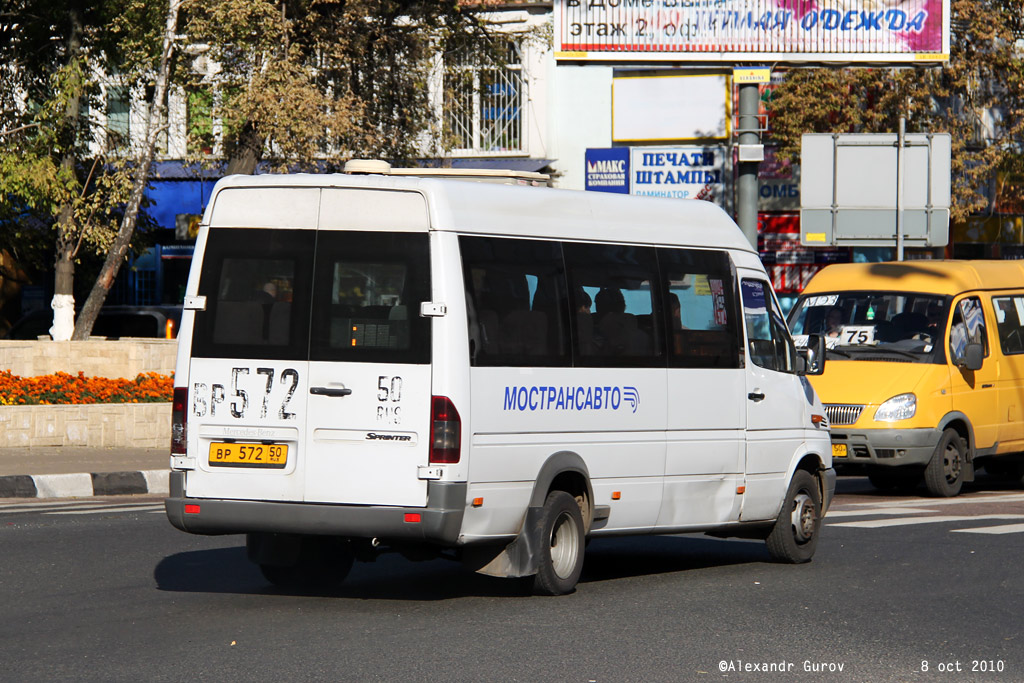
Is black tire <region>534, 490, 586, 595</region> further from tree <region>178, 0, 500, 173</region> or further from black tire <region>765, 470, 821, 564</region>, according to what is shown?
tree <region>178, 0, 500, 173</region>

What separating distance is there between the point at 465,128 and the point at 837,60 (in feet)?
30.1

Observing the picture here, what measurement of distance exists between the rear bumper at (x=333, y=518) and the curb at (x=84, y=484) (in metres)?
7.15

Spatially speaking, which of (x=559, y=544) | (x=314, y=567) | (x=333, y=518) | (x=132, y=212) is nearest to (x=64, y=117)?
(x=132, y=212)

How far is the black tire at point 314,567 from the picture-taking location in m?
9.20

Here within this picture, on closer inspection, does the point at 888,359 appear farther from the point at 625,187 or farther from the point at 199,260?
the point at 625,187

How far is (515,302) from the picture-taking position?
28.8 feet

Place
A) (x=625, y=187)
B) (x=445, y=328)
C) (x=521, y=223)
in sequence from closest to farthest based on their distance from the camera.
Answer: (x=445, y=328)
(x=521, y=223)
(x=625, y=187)

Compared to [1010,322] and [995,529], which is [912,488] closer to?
[1010,322]

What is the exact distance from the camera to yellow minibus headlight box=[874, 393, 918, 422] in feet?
51.2

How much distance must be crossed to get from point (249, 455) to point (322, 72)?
1612 centimetres

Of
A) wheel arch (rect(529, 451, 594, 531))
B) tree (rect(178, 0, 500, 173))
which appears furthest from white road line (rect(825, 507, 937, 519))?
tree (rect(178, 0, 500, 173))

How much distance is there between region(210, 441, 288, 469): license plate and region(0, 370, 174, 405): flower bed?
35.5ft

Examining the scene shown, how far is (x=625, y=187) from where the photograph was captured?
32594 millimetres

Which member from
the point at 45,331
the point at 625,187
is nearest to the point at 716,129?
the point at 625,187
